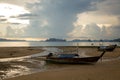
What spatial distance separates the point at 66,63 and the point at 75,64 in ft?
4.56

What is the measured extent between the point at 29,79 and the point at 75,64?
14024 millimetres

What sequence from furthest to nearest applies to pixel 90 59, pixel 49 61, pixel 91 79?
pixel 49 61
pixel 90 59
pixel 91 79

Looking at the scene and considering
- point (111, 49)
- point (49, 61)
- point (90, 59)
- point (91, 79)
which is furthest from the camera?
point (111, 49)

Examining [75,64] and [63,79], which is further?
[75,64]

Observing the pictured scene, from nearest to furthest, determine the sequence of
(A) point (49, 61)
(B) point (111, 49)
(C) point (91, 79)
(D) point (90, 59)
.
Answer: (C) point (91, 79) → (D) point (90, 59) → (A) point (49, 61) → (B) point (111, 49)

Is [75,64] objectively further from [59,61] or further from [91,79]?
[91,79]

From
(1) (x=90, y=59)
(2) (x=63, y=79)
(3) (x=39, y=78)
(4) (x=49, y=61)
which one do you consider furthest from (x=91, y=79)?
(4) (x=49, y=61)

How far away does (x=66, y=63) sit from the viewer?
97.9 feet

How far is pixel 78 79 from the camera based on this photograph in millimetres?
15586

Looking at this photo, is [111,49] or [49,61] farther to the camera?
[111,49]

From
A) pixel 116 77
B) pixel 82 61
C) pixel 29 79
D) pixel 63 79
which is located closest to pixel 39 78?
pixel 29 79

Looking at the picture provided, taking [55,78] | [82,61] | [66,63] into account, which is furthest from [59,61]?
[55,78]

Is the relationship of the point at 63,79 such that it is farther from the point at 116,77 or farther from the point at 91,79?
the point at 116,77

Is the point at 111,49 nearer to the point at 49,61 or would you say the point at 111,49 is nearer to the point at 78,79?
the point at 49,61
